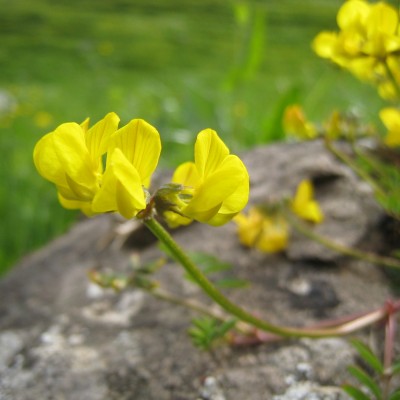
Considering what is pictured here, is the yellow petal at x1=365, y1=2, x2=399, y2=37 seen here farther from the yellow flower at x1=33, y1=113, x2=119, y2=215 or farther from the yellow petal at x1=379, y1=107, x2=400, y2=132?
the yellow flower at x1=33, y1=113, x2=119, y2=215

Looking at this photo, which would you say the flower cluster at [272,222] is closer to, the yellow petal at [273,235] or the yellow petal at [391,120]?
the yellow petal at [273,235]

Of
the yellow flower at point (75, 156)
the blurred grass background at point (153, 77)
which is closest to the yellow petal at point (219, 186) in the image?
the yellow flower at point (75, 156)

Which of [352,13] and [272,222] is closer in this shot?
[352,13]

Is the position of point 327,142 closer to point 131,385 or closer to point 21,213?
point 131,385

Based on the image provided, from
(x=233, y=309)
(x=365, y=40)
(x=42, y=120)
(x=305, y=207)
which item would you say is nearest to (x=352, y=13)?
(x=365, y=40)

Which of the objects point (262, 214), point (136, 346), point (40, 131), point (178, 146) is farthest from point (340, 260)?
point (40, 131)

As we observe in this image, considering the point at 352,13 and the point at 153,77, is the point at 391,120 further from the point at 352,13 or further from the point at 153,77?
the point at 153,77
